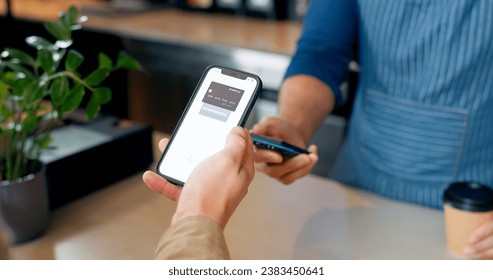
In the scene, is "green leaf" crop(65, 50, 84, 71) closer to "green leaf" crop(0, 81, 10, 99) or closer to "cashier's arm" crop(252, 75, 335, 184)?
"green leaf" crop(0, 81, 10, 99)

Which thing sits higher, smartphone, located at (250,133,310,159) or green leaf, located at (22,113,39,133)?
green leaf, located at (22,113,39,133)

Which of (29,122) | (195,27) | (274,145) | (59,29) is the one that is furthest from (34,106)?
(195,27)

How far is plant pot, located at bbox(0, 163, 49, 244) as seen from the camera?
98 centimetres

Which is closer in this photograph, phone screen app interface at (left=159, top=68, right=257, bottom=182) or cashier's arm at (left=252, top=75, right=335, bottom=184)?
phone screen app interface at (left=159, top=68, right=257, bottom=182)

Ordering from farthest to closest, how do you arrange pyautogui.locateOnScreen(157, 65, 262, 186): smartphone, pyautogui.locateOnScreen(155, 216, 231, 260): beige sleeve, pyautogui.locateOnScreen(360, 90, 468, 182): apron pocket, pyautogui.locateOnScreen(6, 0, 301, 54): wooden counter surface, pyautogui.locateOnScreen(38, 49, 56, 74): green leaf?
pyautogui.locateOnScreen(6, 0, 301, 54): wooden counter surface
pyautogui.locateOnScreen(360, 90, 468, 182): apron pocket
pyautogui.locateOnScreen(38, 49, 56, 74): green leaf
pyautogui.locateOnScreen(157, 65, 262, 186): smartphone
pyautogui.locateOnScreen(155, 216, 231, 260): beige sleeve

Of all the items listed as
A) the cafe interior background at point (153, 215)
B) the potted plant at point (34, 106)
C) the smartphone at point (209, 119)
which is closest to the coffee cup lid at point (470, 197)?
the cafe interior background at point (153, 215)

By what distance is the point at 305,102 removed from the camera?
130cm

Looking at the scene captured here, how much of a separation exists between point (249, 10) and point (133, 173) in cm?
168

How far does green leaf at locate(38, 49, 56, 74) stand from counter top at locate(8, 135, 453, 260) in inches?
11.7

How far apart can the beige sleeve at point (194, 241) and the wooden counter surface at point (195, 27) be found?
1.63 metres

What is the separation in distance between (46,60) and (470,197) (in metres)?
0.73

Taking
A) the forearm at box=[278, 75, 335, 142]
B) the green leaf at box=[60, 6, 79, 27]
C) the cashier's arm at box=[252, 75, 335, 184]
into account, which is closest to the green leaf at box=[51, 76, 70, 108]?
the green leaf at box=[60, 6, 79, 27]
